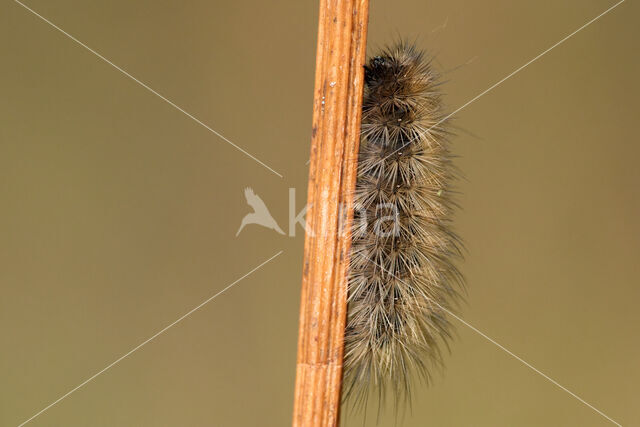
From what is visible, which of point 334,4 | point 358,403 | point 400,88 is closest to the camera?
point 334,4

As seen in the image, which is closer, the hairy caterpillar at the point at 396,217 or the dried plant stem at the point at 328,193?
the dried plant stem at the point at 328,193

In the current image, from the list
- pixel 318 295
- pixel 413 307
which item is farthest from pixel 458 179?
pixel 318 295

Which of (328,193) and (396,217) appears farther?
(396,217)

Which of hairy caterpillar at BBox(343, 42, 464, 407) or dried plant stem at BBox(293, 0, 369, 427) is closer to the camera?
dried plant stem at BBox(293, 0, 369, 427)

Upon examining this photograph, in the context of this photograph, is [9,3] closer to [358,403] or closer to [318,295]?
[318,295]
